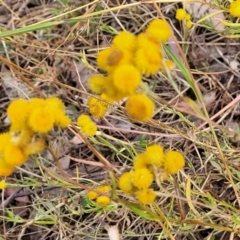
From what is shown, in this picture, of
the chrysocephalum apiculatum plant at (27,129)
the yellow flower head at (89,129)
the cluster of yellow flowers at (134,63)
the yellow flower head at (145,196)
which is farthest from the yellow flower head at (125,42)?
the yellow flower head at (89,129)

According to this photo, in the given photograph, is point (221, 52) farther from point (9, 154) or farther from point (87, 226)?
point (9, 154)

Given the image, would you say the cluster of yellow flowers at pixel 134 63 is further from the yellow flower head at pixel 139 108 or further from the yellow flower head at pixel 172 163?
the yellow flower head at pixel 172 163

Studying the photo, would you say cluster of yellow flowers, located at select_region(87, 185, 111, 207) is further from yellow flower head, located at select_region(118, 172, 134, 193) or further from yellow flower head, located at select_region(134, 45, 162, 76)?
yellow flower head, located at select_region(134, 45, 162, 76)

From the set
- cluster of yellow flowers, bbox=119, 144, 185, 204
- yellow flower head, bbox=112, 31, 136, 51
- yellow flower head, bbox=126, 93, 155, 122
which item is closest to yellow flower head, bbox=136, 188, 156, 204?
cluster of yellow flowers, bbox=119, 144, 185, 204

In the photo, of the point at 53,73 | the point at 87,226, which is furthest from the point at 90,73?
the point at 87,226

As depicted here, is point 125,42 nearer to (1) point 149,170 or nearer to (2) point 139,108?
(2) point 139,108
